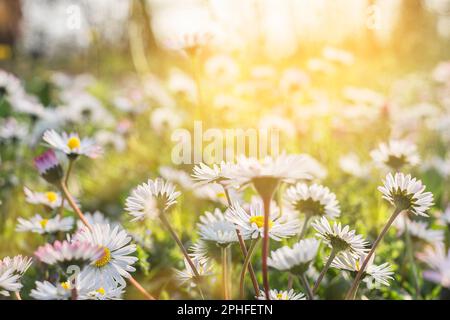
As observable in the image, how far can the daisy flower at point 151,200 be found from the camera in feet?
2.30

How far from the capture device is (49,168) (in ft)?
2.79

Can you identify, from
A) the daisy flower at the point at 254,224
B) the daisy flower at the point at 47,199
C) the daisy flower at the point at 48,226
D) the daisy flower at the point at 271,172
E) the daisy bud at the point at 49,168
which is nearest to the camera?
the daisy flower at the point at 271,172

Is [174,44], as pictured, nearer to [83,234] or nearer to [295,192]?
[295,192]

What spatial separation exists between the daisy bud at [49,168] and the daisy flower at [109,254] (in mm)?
204

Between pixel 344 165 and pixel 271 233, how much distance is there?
3.18ft

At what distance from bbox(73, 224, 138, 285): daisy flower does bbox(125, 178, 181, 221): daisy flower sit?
41 mm

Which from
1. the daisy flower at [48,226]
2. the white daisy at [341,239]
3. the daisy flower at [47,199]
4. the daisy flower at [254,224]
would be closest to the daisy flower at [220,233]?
the daisy flower at [254,224]

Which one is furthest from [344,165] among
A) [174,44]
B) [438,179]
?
[174,44]

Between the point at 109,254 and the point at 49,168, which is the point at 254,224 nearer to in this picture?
the point at 109,254

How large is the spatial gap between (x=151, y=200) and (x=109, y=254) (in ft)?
0.31

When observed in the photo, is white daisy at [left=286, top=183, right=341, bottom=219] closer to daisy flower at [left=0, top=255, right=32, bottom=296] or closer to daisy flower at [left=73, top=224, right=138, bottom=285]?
daisy flower at [left=73, top=224, right=138, bottom=285]

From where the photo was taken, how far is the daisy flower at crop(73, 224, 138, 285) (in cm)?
67

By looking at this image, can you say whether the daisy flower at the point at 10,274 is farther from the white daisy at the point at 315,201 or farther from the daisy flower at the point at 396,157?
the daisy flower at the point at 396,157

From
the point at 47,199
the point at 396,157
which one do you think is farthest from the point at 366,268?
the point at 47,199
